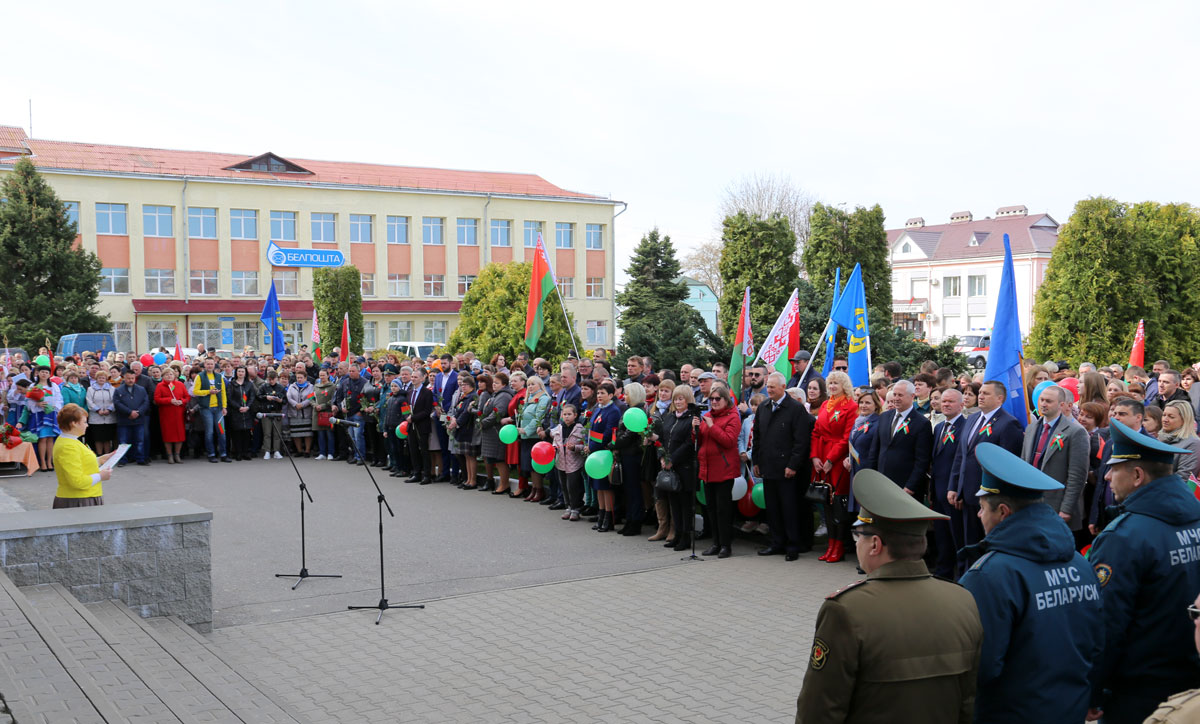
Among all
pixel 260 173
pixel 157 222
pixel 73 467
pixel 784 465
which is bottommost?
pixel 784 465

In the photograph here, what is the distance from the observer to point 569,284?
62.4 metres

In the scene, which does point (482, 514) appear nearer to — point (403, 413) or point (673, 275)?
point (403, 413)

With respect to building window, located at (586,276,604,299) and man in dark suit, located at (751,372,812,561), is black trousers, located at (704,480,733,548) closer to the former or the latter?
man in dark suit, located at (751,372,812,561)

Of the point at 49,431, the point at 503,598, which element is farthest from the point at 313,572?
the point at 49,431

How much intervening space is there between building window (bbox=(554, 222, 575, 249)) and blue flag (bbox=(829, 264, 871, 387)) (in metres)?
48.8

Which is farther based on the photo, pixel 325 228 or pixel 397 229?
pixel 397 229

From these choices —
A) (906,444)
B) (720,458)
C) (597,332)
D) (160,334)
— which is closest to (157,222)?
(160,334)

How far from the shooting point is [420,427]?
16781 millimetres

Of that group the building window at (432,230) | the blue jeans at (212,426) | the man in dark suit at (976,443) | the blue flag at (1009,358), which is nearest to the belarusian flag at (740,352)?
the blue flag at (1009,358)

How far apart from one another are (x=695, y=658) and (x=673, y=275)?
38993mm

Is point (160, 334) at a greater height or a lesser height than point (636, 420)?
greater

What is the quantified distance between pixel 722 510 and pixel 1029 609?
7.64 m

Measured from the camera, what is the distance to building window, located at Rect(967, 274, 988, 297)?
71.6m

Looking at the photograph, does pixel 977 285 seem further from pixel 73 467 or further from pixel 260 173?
pixel 73 467
